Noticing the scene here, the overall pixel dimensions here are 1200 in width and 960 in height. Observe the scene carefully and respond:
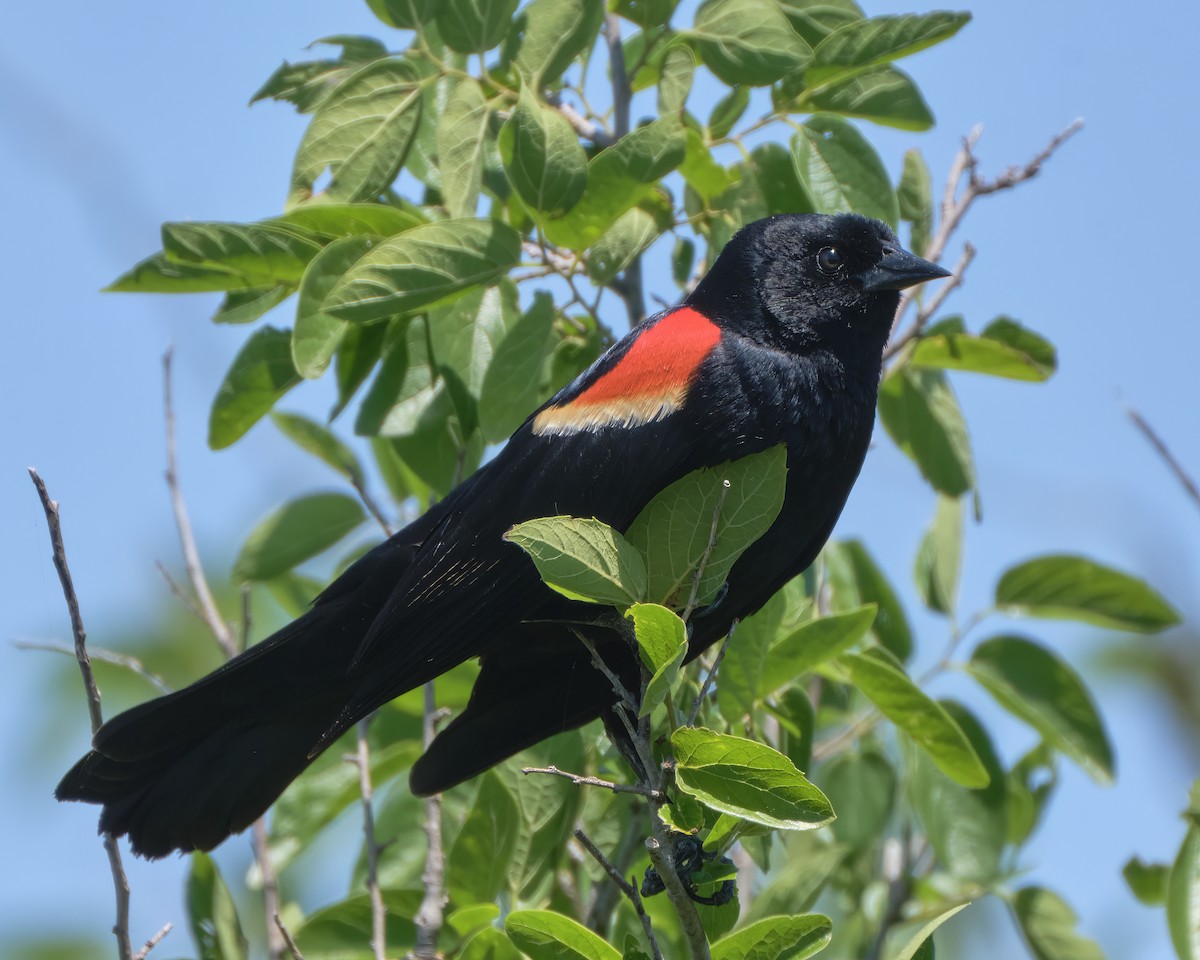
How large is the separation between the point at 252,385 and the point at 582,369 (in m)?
0.76

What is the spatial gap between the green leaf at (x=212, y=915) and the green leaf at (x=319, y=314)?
101 centimetres

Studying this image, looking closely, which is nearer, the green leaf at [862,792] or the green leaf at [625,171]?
the green leaf at [625,171]

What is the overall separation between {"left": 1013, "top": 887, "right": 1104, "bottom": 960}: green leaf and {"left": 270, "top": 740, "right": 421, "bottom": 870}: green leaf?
146 centimetres

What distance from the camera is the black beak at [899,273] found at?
9.91 feet

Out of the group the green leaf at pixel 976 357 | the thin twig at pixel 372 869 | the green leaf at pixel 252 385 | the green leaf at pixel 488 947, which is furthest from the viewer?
the green leaf at pixel 976 357

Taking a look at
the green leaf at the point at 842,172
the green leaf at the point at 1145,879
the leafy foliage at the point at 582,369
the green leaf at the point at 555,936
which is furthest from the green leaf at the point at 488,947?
the green leaf at the point at 842,172

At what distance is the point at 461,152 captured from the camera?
2.74 m

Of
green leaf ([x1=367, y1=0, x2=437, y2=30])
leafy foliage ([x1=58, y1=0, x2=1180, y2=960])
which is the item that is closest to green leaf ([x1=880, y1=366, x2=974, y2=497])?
leafy foliage ([x1=58, y1=0, x2=1180, y2=960])

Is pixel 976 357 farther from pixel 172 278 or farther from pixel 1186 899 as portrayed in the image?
pixel 172 278

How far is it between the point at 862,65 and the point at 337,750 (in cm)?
198

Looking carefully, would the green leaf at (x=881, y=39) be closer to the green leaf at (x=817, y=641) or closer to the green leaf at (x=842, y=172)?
the green leaf at (x=842, y=172)

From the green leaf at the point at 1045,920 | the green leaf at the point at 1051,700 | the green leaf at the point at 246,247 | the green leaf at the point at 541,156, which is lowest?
the green leaf at the point at 1045,920

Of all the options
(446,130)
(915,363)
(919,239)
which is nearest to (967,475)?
(915,363)

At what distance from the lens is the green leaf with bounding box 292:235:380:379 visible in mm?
2574
